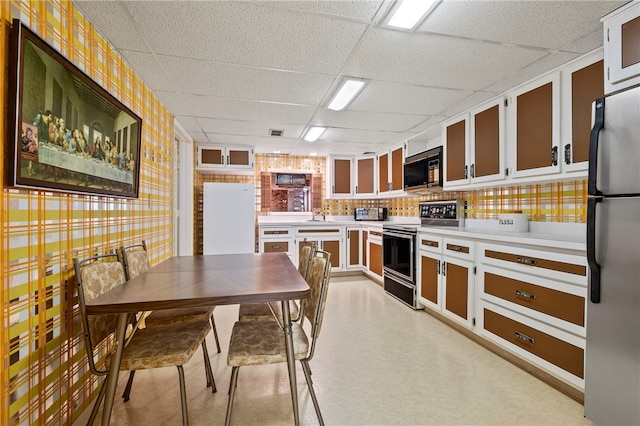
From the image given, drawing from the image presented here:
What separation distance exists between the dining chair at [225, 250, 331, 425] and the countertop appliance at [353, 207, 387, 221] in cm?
359

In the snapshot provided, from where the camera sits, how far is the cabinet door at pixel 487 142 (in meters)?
2.56

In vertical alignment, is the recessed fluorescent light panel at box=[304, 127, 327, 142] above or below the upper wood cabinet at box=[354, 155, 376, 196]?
above

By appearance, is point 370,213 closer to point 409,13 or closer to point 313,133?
point 313,133

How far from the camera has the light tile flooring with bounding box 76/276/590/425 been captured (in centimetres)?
160

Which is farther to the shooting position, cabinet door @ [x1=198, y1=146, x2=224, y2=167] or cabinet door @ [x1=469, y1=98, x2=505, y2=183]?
cabinet door @ [x1=198, y1=146, x2=224, y2=167]

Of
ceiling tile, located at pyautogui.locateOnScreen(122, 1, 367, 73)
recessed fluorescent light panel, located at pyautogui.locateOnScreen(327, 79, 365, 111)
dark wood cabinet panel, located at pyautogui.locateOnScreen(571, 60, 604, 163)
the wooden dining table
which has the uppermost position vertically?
Result: ceiling tile, located at pyautogui.locateOnScreen(122, 1, 367, 73)

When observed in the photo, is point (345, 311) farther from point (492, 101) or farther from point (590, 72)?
point (590, 72)

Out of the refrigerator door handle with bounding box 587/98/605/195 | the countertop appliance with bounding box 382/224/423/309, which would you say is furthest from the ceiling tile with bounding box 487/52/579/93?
the countertop appliance with bounding box 382/224/423/309

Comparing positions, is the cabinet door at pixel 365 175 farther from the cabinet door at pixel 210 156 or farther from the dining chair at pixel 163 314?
the dining chair at pixel 163 314

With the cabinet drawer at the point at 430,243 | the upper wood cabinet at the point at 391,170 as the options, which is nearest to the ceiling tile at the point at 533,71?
the cabinet drawer at the point at 430,243

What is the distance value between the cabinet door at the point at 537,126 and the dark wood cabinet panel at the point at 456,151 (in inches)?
22.3

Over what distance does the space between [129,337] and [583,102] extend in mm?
3111

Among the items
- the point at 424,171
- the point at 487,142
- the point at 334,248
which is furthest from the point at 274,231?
the point at 487,142

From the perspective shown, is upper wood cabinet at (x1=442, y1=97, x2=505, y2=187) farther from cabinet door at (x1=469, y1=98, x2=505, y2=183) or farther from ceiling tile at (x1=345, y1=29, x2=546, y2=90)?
ceiling tile at (x1=345, y1=29, x2=546, y2=90)
